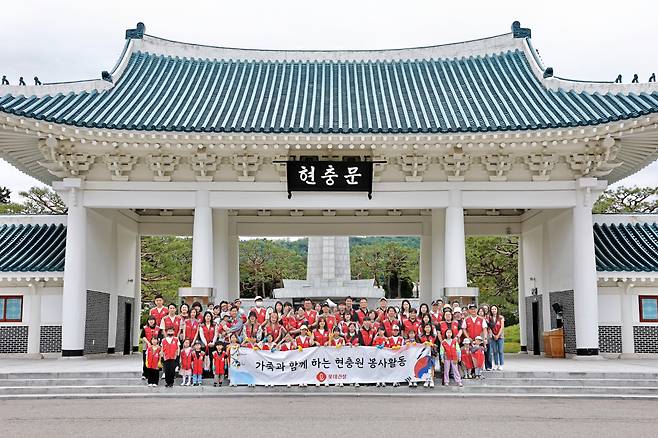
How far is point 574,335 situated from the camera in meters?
16.0

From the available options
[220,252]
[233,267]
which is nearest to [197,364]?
[220,252]

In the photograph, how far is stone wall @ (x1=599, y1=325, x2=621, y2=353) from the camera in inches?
640

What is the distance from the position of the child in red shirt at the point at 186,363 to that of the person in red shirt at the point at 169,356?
0.12 metres

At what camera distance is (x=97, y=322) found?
1712 centimetres

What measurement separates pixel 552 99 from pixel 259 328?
9.18 meters

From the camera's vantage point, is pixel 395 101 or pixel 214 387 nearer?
pixel 214 387

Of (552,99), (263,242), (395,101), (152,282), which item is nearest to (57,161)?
(395,101)

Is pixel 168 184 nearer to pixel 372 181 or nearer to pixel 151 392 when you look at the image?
pixel 372 181

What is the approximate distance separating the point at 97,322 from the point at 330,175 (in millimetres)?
6886

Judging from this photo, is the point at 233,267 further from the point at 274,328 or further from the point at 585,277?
the point at 585,277

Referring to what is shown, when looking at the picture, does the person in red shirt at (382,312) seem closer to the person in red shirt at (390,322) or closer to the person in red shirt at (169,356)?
the person in red shirt at (390,322)

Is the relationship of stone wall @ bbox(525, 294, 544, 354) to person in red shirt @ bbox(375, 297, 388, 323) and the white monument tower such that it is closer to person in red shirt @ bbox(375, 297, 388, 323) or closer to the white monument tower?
the white monument tower

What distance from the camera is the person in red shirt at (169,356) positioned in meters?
11.6

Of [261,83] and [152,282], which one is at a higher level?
[261,83]
